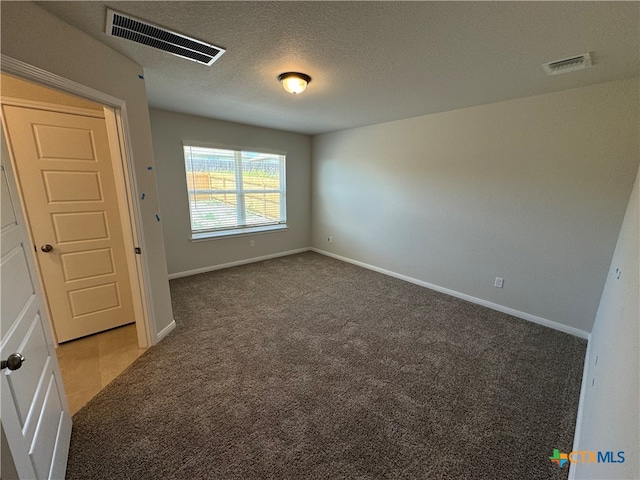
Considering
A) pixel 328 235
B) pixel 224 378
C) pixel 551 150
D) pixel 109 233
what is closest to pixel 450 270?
pixel 551 150

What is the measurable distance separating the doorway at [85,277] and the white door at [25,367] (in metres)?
0.57

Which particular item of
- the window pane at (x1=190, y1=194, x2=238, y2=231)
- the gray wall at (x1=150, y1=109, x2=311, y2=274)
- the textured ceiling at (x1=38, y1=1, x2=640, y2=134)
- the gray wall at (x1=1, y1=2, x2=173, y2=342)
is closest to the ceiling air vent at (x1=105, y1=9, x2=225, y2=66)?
the textured ceiling at (x1=38, y1=1, x2=640, y2=134)

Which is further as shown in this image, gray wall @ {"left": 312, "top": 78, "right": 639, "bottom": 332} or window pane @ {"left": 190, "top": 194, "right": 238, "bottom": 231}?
window pane @ {"left": 190, "top": 194, "right": 238, "bottom": 231}

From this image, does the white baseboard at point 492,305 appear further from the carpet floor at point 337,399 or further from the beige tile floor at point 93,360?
the beige tile floor at point 93,360

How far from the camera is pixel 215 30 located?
1.58 metres

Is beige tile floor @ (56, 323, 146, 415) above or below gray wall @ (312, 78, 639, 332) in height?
below

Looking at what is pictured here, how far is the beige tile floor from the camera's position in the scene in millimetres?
1889

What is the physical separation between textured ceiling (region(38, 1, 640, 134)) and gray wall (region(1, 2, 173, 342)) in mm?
88

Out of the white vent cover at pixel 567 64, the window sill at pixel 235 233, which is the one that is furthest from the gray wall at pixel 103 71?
the white vent cover at pixel 567 64

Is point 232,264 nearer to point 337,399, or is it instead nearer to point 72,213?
point 72,213

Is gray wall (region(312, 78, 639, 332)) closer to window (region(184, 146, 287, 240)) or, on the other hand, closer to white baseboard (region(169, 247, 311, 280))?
window (region(184, 146, 287, 240))

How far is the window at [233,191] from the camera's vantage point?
4062 millimetres

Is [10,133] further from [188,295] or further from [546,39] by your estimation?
[546,39]

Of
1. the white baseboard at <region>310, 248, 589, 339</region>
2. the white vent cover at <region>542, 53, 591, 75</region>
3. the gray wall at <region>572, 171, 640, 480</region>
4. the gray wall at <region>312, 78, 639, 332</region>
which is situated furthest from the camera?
the white baseboard at <region>310, 248, 589, 339</region>
